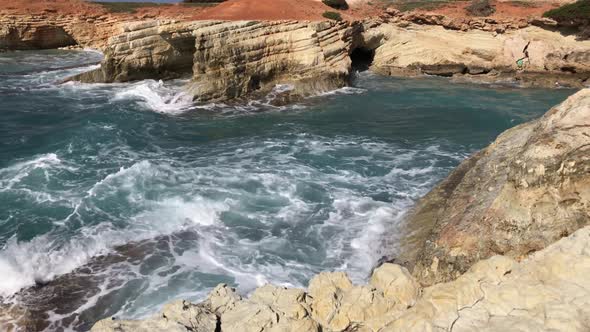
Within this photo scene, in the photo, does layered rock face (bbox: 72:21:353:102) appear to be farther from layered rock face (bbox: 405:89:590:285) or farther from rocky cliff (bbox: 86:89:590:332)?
layered rock face (bbox: 405:89:590:285)

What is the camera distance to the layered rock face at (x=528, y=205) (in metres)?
6.67

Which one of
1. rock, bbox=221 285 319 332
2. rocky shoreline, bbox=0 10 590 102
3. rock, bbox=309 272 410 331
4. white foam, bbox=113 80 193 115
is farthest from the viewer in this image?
rocky shoreline, bbox=0 10 590 102

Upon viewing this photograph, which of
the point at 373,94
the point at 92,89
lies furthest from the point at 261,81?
the point at 92,89

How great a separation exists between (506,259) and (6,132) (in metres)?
18.6

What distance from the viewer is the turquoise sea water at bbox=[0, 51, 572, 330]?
376 inches

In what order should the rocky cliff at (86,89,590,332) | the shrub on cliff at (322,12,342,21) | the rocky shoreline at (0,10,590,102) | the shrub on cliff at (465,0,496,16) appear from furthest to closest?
the shrub on cliff at (465,0,496,16)
the shrub on cliff at (322,12,342,21)
the rocky shoreline at (0,10,590,102)
the rocky cliff at (86,89,590,332)

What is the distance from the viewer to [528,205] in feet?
23.0

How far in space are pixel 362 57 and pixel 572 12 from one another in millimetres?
13641

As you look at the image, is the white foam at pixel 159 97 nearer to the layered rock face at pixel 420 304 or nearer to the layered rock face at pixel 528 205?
the layered rock face at pixel 528 205

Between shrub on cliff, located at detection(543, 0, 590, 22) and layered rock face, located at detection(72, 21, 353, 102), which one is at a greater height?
shrub on cliff, located at detection(543, 0, 590, 22)

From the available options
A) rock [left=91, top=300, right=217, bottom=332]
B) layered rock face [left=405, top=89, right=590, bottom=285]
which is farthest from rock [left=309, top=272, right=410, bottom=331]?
layered rock face [left=405, top=89, right=590, bottom=285]

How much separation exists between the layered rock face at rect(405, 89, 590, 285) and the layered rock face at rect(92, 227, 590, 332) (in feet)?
3.29

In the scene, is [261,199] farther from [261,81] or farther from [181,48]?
[181,48]

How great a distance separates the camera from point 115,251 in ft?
34.0
